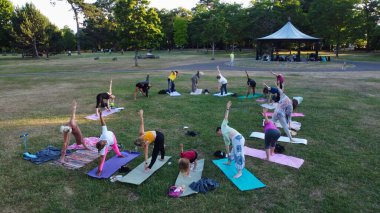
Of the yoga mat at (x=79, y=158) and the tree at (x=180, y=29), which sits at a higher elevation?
the tree at (x=180, y=29)

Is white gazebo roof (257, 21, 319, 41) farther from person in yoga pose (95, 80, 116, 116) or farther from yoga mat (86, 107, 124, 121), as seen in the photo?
person in yoga pose (95, 80, 116, 116)

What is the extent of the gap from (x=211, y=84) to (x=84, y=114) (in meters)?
11.3

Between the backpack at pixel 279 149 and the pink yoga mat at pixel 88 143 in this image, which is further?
the pink yoga mat at pixel 88 143

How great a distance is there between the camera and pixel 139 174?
Result: 7.43m

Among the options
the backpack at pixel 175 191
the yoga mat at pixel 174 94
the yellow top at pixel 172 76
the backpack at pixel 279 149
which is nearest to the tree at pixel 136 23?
the yellow top at pixel 172 76

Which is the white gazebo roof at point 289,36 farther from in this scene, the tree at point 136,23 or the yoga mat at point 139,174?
the yoga mat at point 139,174

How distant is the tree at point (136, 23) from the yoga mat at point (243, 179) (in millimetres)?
28958

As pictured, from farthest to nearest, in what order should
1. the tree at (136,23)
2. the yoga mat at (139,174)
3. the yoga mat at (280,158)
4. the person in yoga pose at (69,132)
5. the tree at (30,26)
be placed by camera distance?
the tree at (30,26) → the tree at (136,23) → the person in yoga pose at (69,132) → the yoga mat at (280,158) → the yoga mat at (139,174)

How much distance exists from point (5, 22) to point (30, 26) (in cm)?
1340

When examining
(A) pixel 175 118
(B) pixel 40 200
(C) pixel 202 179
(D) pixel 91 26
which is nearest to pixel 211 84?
(A) pixel 175 118

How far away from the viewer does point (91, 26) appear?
9031 cm

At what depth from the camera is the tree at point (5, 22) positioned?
6049 cm

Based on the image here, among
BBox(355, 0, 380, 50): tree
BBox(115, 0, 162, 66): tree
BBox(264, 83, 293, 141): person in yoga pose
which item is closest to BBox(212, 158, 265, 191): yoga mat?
BBox(264, 83, 293, 141): person in yoga pose

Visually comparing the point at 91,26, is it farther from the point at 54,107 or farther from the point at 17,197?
the point at 17,197
